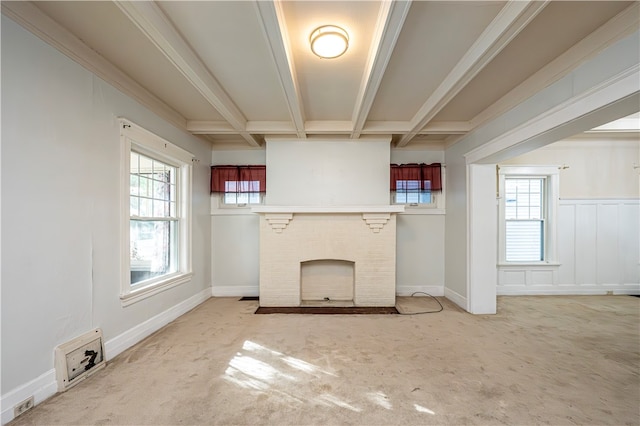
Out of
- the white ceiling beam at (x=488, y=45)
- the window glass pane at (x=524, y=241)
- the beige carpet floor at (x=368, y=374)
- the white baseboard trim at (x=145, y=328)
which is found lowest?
the beige carpet floor at (x=368, y=374)

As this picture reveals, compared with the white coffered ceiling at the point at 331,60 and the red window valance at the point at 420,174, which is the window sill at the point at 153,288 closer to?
the white coffered ceiling at the point at 331,60

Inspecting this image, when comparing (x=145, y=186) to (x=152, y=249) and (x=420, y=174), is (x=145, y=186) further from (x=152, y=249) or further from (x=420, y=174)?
(x=420, y=174)

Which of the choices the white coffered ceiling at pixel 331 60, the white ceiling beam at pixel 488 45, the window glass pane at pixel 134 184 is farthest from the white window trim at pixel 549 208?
the window glass pane at pixel 134 184

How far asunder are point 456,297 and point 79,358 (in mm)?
4252

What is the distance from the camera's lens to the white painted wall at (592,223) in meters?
4.07

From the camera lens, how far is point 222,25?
1.66 metres

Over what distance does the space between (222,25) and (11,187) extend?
5.36 feet

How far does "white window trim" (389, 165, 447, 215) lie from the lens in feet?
13.5

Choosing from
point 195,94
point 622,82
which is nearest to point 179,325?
point 195,94

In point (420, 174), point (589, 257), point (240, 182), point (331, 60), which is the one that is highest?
point (331, 60)

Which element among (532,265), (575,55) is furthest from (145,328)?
(532,265)

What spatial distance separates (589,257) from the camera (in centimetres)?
411

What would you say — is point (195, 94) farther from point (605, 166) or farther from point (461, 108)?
point (605, 166)

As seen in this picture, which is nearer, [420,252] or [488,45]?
[488,45]
